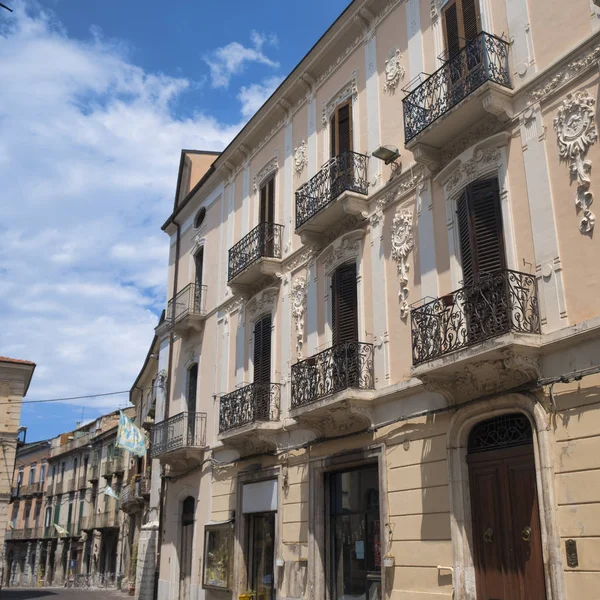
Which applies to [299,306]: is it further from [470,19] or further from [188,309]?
[470,19]

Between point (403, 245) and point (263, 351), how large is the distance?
539 centimetres

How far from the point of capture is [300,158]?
1639cm

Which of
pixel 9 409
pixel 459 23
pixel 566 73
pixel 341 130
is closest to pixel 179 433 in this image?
pixel 341 130

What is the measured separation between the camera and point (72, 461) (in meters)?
56.6

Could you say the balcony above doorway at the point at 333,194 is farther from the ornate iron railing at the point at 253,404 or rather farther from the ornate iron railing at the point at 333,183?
the ornate iron railing at the point at 253,404

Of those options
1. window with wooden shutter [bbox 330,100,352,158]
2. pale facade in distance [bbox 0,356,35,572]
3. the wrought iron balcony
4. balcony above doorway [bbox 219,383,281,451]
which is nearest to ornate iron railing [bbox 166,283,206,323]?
the wrought iron balcony

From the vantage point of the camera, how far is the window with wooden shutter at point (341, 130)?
1491 centimetres

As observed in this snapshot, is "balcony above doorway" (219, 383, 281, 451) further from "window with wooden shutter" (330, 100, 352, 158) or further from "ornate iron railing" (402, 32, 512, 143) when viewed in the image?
"ornate iron railing" (402, 32, 512, 143)

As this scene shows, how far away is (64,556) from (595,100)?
54568 millimetres

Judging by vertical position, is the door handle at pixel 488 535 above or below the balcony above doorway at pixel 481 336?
below

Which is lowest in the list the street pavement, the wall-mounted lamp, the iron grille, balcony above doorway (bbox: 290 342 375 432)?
the street pavement

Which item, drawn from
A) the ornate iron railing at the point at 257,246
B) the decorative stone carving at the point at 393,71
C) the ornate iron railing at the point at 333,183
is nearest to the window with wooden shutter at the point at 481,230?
the ornate iron railing at the point at 333,183

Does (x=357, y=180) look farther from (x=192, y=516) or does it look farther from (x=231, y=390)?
(x=192, y=516)

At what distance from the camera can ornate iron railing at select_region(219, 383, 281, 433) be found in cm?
1527
